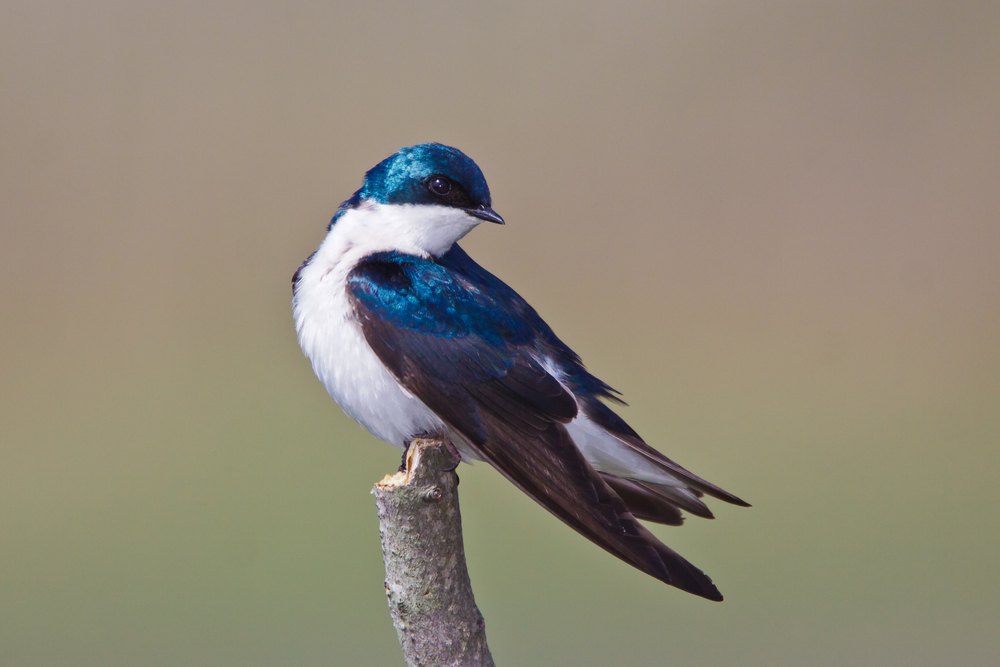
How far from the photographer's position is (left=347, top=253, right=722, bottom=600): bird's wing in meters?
2.03

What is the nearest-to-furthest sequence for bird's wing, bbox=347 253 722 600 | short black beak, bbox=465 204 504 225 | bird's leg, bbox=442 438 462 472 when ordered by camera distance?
bird's wing, bbox=347 253 722 600, bird's leg, bbox=442 438 462 472, short black beak, bbox=465 204 504 225

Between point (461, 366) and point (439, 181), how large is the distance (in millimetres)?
514

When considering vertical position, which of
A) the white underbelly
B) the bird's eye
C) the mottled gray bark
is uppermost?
the bird's eye

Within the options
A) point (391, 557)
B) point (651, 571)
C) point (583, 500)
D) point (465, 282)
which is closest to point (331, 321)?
point (465, 282)

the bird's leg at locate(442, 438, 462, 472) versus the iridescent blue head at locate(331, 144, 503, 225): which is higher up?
the iridescent blue head at locate(331, 144, 503, 225)

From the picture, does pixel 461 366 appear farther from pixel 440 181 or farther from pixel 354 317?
pixel 440 181

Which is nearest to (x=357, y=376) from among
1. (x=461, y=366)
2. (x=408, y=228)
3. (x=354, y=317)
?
(x=354, y=317)

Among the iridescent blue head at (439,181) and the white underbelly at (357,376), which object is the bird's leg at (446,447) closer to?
the white underbelly at (357,376)

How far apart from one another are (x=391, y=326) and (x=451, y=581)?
629mm

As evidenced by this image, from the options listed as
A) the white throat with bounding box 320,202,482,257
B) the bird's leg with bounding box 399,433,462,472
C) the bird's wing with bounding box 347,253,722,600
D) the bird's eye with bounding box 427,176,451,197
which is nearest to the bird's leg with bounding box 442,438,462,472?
the bird's leg with bounding box 399,433,462,472

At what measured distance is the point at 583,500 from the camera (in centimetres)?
205

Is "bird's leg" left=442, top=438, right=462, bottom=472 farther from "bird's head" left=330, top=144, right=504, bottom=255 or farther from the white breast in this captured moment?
"bird's head" left=330, top=144, right=504, bottom=255

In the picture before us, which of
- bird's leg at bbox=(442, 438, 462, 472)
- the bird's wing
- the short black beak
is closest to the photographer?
the bird's wing

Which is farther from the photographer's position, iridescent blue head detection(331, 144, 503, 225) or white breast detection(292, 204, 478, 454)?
iridescent blue head detection(331, 144, 503, 225)
